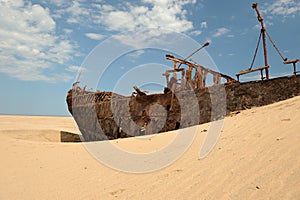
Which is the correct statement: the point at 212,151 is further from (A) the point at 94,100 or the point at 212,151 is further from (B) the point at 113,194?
(A) the point at 94,100

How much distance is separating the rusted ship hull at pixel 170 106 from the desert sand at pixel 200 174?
2861 mm

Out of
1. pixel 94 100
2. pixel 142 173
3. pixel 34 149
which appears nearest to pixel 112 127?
pixel 94 100

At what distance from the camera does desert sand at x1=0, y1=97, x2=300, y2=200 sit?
2.46 meters

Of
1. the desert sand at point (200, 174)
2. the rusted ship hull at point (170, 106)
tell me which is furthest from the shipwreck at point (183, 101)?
the desert sand at point (200, 174)

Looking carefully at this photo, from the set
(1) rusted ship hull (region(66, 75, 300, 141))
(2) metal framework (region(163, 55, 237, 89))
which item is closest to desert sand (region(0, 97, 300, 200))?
(1) rusted ship hull (region(66, 75, 300, 141))

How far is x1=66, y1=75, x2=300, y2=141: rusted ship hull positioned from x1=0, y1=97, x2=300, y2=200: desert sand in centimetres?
286

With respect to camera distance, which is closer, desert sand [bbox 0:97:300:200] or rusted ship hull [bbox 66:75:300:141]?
desert sand [bbox 0:97:300:200]

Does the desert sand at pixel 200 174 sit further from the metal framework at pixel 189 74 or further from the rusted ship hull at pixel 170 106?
the metal framework at pixel 189 74

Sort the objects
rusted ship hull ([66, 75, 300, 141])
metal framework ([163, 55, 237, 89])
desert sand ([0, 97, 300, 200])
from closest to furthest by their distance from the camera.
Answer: desert sand ([0, 97, 300, 200]) < rusted ship hull ([66, 75, 300, 141]) < metal framework ([163, 55, 237, 89])

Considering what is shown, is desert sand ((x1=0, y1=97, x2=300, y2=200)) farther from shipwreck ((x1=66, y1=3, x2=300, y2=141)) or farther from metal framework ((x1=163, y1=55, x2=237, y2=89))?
metal framework ((x1=163, y1=55, x2=237, y2=89))

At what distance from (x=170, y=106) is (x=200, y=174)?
672 centimetres

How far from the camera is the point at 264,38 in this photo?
990 cm

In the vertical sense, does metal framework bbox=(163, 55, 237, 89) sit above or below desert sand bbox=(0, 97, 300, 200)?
above

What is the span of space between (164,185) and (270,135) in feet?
7.35
